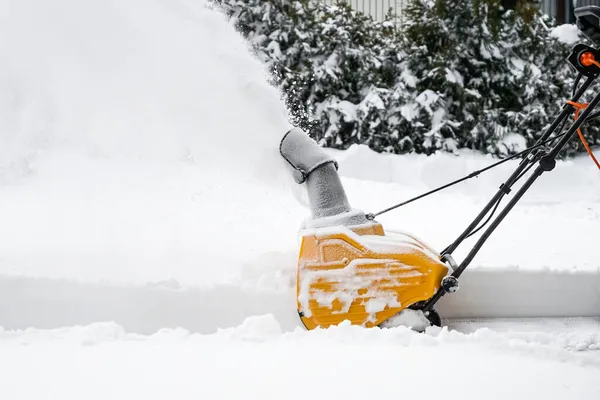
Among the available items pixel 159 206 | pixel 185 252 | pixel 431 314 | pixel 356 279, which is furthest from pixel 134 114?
pixel 431 314

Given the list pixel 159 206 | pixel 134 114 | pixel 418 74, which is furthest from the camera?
pixel 418 74

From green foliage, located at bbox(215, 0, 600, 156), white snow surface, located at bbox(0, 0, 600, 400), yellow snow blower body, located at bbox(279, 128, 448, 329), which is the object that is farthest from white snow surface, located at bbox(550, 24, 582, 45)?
yellow snow blower body, located at bbox(279, 128, 448, 329)

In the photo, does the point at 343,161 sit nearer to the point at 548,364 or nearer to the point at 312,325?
the point at 312,325

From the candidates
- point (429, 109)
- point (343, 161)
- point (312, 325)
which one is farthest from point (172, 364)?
point (429, 109)

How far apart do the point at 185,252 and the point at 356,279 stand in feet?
3.71

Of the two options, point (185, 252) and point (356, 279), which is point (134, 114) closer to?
point (185, 252)

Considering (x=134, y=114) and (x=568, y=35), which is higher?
(x=568, y=35)

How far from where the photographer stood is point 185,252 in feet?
10.5

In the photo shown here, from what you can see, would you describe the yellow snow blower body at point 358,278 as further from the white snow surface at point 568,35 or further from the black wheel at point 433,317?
the white snow surface at point 568,35

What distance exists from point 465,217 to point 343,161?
2513mm

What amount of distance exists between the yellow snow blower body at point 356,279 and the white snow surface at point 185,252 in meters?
0.24

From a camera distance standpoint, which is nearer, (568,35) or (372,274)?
(372,274)

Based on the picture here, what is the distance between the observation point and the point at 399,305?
250cm

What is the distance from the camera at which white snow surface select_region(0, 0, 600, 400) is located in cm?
182
